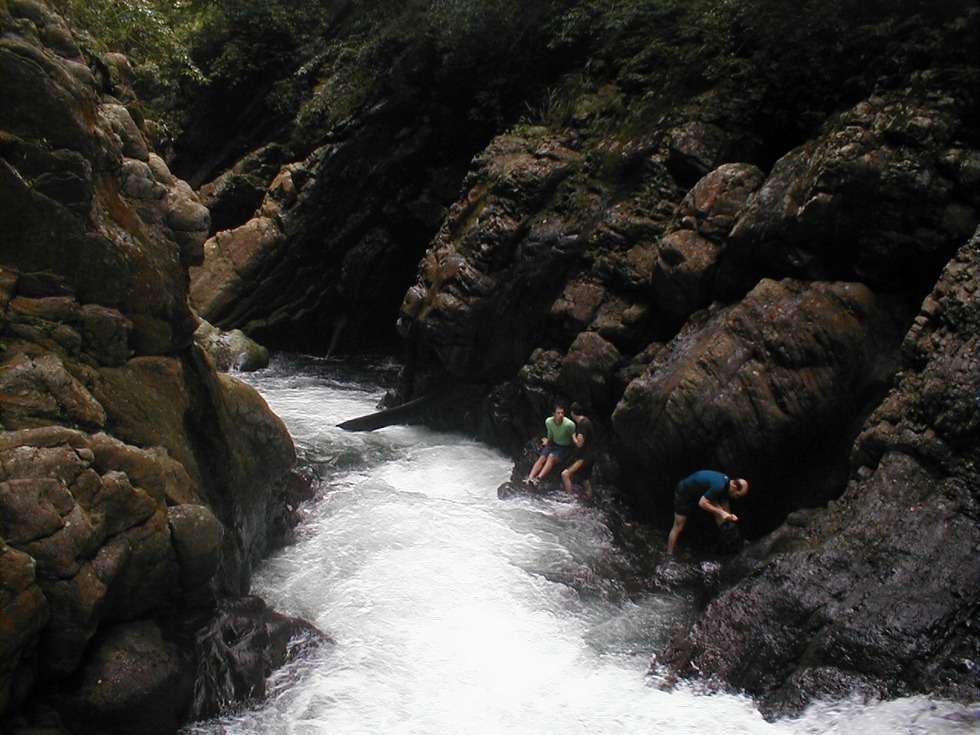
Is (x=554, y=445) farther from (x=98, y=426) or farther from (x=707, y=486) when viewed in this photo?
(x=98, y=426)

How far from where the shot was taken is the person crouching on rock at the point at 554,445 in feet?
35.2

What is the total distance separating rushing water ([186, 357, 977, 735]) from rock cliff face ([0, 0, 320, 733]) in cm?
75

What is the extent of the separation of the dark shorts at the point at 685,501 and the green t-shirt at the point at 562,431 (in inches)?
91.7

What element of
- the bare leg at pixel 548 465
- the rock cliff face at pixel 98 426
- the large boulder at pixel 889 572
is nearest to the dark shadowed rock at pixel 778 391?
the large boulder at pixel 889 572

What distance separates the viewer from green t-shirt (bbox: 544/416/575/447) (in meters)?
10.7

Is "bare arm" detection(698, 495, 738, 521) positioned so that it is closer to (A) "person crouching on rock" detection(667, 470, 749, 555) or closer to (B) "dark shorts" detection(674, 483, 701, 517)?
(A) "person crouching on rock" detection(667, 470, 749, 555)

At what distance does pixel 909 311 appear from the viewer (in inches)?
311

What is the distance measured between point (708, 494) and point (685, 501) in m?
0.36

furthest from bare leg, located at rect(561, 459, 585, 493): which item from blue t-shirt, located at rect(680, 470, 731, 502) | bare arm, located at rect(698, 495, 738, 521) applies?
bare arm, located at rect(698, 495, 738, 521)

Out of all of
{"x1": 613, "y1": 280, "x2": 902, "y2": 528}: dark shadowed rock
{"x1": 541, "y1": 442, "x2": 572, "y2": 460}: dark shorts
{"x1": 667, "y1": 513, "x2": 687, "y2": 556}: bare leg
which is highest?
{"x1": 613, "y1": 280, "x2": 902, "y2": 528}: dark shadowed rock

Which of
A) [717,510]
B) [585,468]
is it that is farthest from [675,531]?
[585,468]

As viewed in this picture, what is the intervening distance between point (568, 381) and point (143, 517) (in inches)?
281

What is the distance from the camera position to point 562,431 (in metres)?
10.7

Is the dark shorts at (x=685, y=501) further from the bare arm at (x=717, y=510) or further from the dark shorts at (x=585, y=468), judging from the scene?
the dark shorts at (x=585, y=468)
